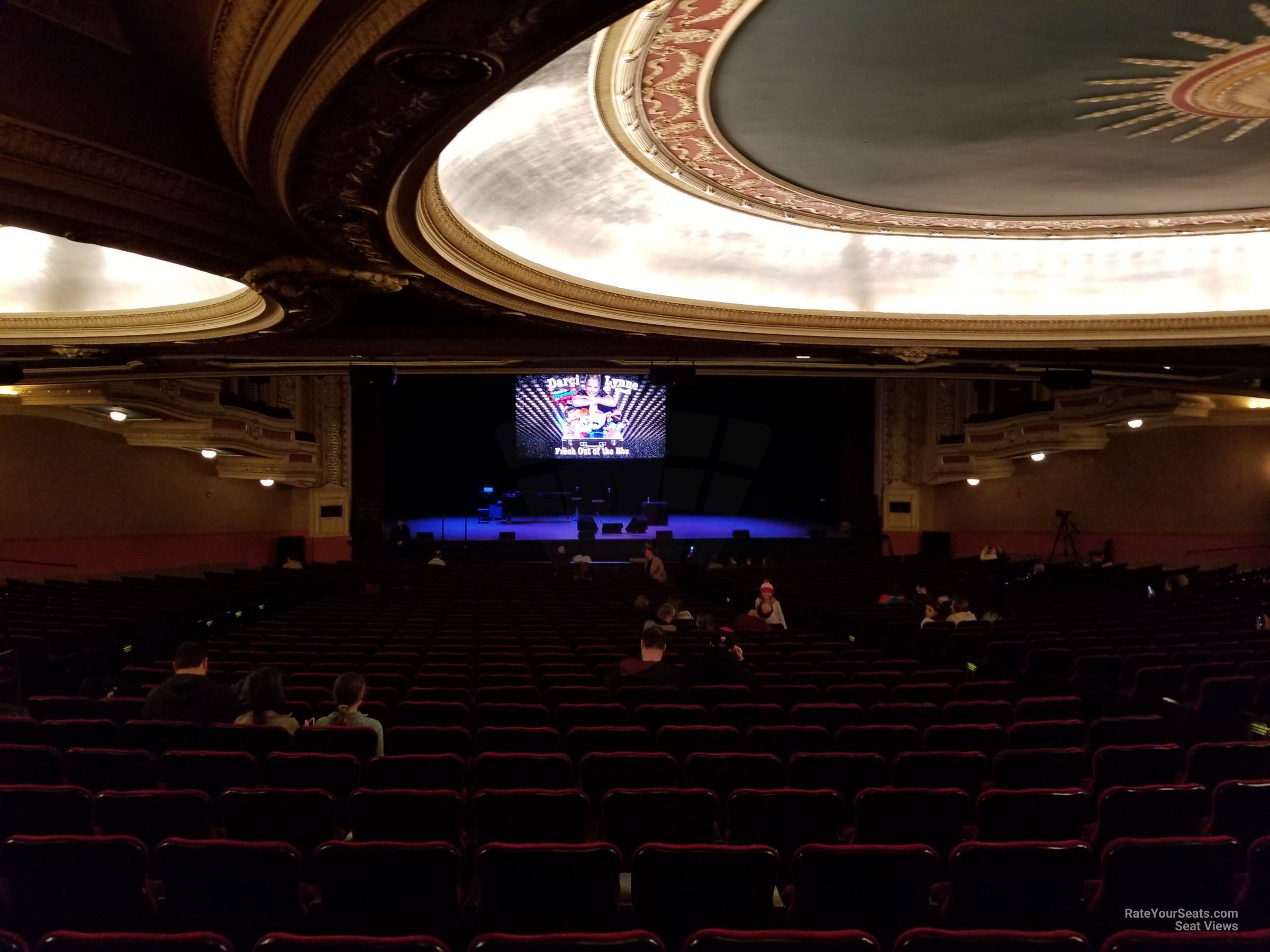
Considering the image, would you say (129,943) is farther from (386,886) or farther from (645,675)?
(645,675)

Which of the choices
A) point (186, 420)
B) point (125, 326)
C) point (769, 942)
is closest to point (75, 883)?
point (769, 942)

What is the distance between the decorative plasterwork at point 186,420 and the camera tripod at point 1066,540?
19.0 m

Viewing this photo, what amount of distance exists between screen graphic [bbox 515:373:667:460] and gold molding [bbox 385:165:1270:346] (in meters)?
13.3

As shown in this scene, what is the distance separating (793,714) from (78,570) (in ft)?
57.2

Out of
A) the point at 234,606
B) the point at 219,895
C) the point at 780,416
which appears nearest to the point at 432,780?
the point at 219,895

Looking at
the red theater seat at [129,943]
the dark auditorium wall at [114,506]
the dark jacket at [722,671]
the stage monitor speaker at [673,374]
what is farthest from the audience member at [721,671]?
the dark auditorium wall at [114,506]

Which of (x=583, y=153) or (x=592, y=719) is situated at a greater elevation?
(x=583, y=153)

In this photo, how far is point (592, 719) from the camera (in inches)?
216

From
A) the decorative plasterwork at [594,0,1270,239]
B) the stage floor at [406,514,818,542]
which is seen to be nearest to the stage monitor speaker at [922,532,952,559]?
the stage floor at [406,514,818,542]

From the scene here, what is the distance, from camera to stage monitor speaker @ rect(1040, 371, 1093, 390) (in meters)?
12.4

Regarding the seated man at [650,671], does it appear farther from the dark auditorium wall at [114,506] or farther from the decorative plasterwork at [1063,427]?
the dark auditorium wall at [114,506]

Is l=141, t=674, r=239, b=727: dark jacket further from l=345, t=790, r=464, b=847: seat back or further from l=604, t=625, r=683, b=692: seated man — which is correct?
l=604, t=625, r=683, b=692: seated man

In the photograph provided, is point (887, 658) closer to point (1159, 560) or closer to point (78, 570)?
point (1159, 560)

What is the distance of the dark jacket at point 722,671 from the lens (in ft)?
21.4
